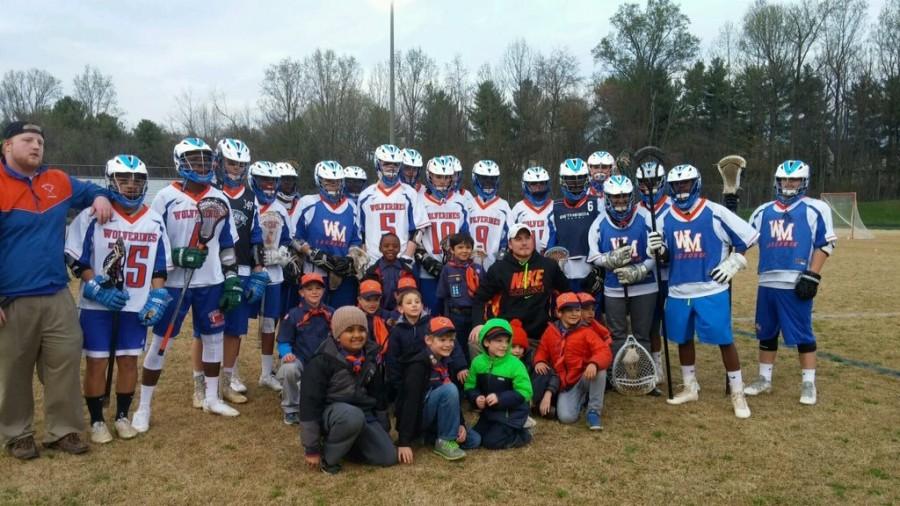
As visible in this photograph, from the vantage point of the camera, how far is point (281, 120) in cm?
4431

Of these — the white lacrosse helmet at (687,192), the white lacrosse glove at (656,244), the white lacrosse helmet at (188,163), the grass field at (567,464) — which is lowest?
the grass field at (567,464)

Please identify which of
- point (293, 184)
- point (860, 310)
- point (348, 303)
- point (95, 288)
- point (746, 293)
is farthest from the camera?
point (746, 293)

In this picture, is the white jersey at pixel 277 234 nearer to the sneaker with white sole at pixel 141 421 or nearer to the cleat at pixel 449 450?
the sneaker with white sole at pixel 141 421

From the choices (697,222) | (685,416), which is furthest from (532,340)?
(697,222)

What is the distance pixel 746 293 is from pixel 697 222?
8.21 m

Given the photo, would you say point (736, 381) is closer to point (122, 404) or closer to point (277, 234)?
point (277, 234)

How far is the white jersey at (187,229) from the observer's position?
561 cm

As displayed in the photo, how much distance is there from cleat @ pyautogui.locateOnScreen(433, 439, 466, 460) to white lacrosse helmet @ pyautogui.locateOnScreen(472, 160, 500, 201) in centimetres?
314

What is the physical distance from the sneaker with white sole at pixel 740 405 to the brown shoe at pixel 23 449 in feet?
18.9

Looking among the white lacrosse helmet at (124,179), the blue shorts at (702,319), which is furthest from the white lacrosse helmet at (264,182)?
the blue shorts at (702,319)

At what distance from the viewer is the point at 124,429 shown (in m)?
5.27

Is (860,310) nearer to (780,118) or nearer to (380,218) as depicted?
(380,218)

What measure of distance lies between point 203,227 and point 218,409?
5.56ft

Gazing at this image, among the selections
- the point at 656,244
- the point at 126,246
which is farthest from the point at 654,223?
the point at 126,246
